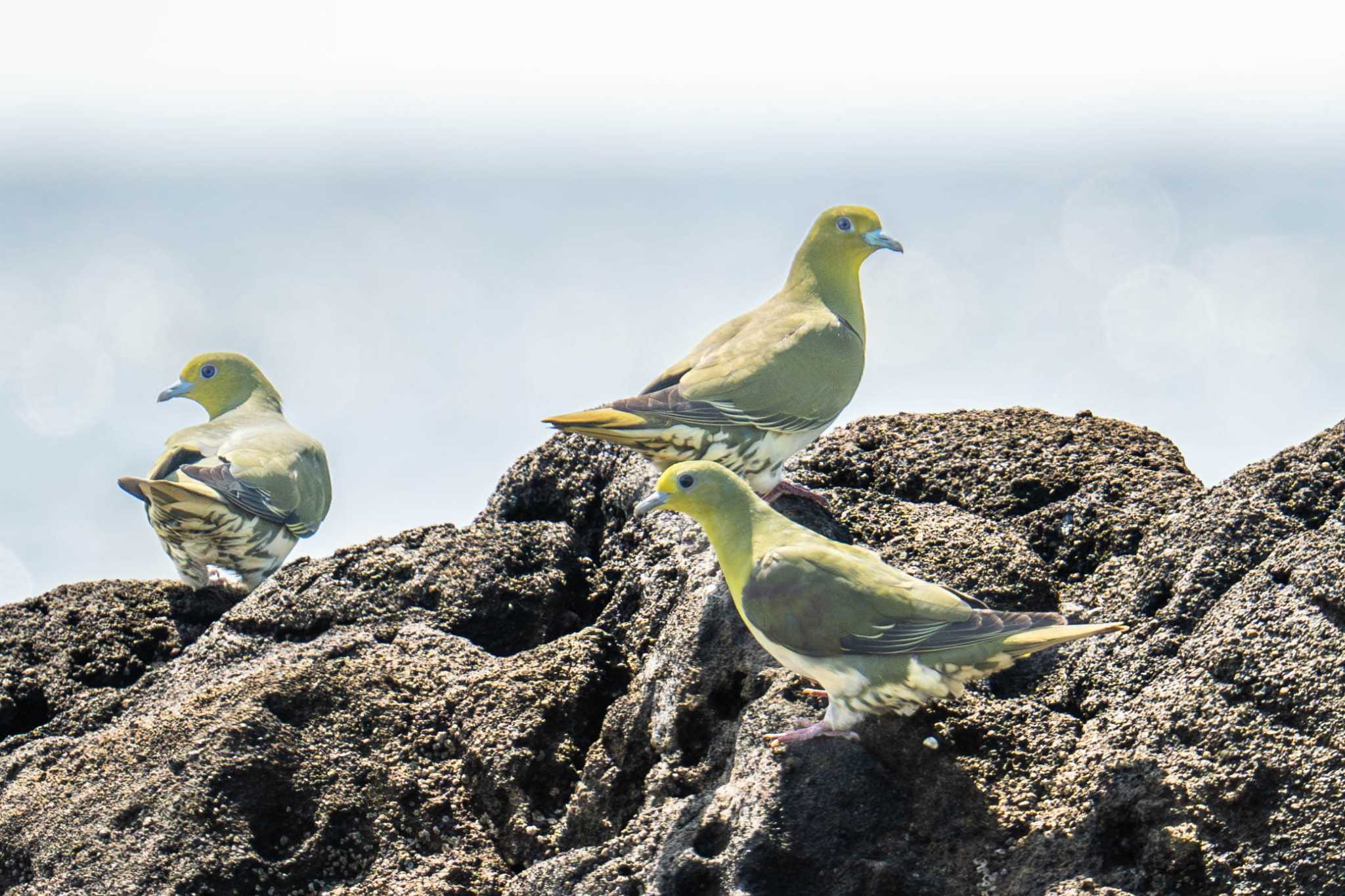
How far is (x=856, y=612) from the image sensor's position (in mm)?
5020

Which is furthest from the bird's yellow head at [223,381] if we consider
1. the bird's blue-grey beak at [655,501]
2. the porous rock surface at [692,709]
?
the bird's blue-grey beak at [655,501]


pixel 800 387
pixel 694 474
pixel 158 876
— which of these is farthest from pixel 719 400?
pixel 158 876

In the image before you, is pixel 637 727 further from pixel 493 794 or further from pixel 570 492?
pixel 570 492

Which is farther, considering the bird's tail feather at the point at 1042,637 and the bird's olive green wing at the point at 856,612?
the bird's olive green wing at the point at 856,612

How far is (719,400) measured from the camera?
6.67 metres

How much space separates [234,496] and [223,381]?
96.9 inches

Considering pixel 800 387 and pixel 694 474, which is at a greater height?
pixel 800 387

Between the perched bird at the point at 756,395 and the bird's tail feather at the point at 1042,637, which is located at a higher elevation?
the perched bird at the point at 756,395

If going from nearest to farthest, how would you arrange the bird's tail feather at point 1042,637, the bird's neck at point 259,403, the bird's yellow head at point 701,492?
1. the bird's tail feather at point 1042,637
2. the bird's yellow head at point 701,492
3. the bird's neck at point 259,403

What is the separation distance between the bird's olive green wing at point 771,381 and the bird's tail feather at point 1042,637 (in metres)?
2.14

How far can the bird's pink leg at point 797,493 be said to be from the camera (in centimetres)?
666

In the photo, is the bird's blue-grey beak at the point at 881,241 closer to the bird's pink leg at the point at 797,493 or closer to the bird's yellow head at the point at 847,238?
the bird's yellow head at the point at 847,238

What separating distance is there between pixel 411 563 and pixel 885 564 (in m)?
2.48

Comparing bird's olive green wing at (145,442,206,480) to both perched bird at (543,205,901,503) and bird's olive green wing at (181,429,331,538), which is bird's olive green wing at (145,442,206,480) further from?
perched bird at (543,205,901,503)
